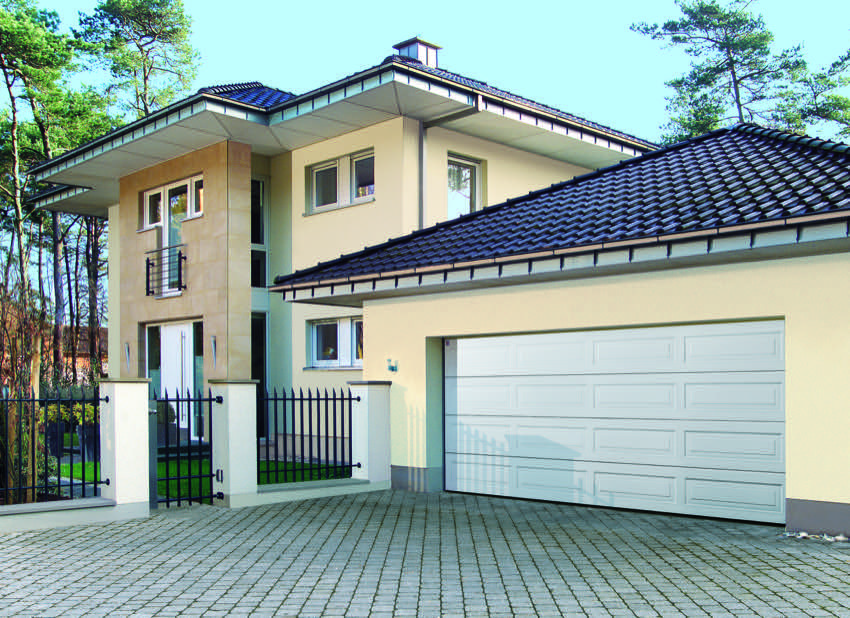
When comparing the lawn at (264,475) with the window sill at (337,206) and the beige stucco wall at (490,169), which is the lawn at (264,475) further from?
the beige stucco wall at (490,169)

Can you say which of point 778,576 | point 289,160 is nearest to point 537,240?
point 778,576

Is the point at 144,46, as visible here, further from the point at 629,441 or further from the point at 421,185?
the point at 629,441

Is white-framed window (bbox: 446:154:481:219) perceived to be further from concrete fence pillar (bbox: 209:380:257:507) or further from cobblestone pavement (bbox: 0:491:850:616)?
cobblestone pavement (bbox: 0:491:850:616)

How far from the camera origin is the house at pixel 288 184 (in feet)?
49.8

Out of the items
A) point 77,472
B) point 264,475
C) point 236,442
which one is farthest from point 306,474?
point 77,472

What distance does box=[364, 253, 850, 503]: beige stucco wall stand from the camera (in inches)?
325

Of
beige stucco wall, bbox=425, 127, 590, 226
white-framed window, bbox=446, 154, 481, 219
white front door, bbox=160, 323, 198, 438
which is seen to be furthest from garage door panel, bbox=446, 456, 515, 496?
white front door, bbox=160, 323, 198, 438

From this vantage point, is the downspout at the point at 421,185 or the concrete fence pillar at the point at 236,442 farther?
the downspout at the point at 421,185

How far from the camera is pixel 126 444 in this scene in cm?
966

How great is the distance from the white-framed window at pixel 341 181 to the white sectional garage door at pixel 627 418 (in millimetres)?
5301

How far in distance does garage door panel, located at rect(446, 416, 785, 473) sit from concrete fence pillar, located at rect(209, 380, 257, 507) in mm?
2860

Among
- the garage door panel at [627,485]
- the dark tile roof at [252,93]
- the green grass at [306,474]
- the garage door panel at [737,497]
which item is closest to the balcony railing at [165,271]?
the dark tile roof at [252,93]

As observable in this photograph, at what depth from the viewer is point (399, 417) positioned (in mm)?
12289

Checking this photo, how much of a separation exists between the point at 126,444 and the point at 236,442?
1.33 metres
